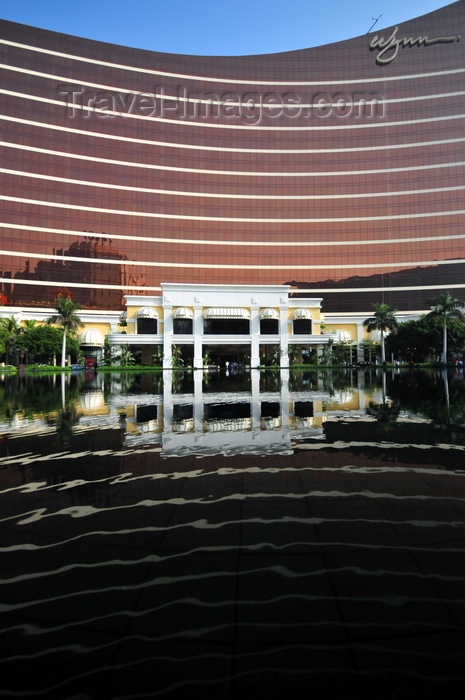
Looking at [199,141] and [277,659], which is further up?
[199,141]

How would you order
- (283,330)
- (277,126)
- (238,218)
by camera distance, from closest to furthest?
(283,330), (238,218), (277,126)

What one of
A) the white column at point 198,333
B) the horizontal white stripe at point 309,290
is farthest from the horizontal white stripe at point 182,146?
the white column at point 198,333

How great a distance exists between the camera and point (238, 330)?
67.8 m

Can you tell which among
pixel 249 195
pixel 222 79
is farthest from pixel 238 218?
pixel 222 79

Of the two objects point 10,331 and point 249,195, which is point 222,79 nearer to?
point 249,195

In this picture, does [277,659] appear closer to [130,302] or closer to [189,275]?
[130,302]

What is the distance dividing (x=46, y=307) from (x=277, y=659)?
82155 millimetres

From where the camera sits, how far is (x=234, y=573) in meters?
3.60

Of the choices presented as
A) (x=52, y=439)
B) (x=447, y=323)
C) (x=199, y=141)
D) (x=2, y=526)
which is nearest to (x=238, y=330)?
(x=447, y=323)

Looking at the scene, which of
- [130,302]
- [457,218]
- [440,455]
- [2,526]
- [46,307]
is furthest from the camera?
[457,218]

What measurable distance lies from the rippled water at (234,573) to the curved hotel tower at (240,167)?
3072 inches

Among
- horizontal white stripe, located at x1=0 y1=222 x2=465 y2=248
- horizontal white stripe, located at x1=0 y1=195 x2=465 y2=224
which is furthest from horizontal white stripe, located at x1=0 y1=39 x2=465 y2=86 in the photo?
horizontal white stripe, located at x1=0 y1=222 x2=465 y2=248

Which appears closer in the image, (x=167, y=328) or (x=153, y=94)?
(x=167, y=328)
